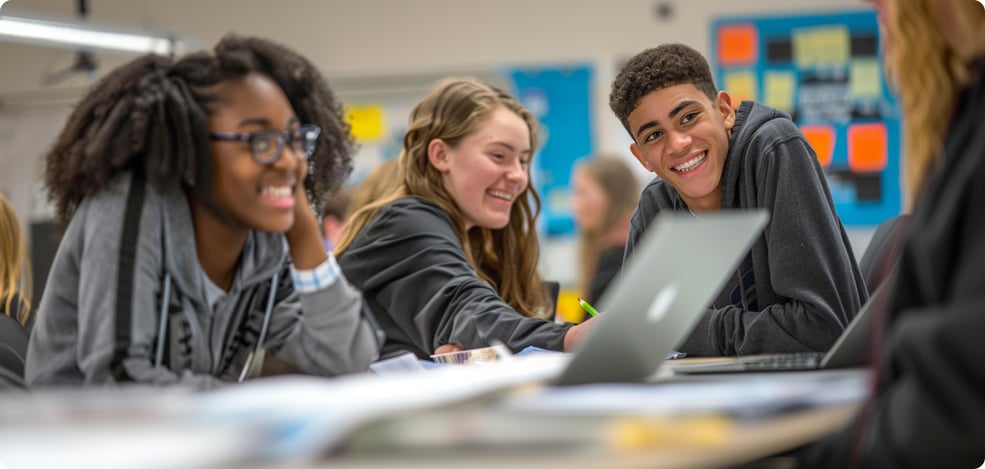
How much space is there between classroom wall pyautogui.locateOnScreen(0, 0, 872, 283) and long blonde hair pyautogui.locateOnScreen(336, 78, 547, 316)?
3.43 meters

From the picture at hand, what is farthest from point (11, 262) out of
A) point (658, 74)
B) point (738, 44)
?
point (738, 44)

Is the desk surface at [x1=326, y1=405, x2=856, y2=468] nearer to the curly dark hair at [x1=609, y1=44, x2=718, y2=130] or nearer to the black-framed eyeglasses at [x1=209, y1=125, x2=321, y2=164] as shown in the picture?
the black-framed eyeglasses at [x1=209, y1=125, x2=321, y2=164]

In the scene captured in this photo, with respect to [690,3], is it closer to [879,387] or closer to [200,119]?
[200,119]

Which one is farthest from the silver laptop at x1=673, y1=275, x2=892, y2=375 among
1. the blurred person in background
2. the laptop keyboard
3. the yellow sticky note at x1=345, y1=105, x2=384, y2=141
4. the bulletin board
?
the yellow sticky note at x1=345, y1=105, x2=384, y2=141

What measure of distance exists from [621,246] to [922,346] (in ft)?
11.4

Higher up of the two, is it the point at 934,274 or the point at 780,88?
the point at 934,274

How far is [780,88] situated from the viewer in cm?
585

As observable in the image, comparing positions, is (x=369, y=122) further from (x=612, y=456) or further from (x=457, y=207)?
(x=612, y=456)

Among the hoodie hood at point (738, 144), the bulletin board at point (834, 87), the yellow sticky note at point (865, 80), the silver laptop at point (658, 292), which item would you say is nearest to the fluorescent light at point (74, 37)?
the bulletin board at point (834, 87)

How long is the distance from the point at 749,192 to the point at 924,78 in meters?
0.98

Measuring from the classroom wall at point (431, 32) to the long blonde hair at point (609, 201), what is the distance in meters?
1.06

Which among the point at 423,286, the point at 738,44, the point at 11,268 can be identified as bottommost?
the point at 11,268

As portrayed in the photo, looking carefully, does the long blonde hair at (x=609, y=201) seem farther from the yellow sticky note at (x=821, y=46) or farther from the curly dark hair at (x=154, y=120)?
the curly dark hair at (x=154, y=120)

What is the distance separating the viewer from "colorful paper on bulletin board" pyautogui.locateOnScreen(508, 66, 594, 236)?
6.15 metres
